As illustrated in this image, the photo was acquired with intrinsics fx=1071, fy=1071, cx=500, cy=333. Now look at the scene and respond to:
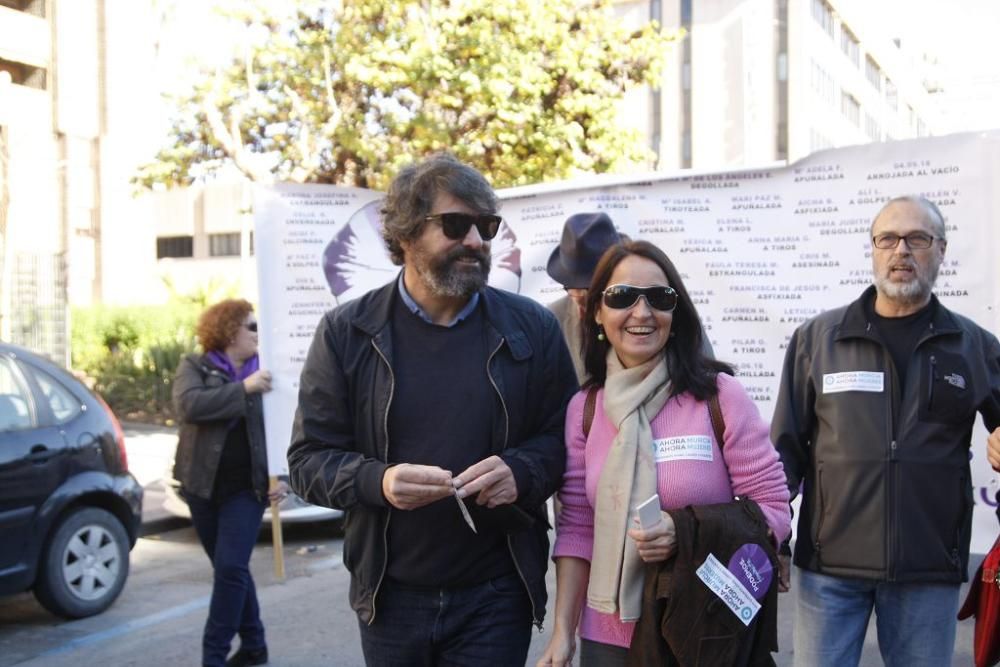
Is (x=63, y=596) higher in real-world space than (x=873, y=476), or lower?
lower

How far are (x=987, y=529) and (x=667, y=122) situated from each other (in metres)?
53.2

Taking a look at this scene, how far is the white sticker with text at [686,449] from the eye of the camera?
2689 mm

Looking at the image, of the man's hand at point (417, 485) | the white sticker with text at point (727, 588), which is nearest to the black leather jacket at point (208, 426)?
the man's hand at point (417, 485)

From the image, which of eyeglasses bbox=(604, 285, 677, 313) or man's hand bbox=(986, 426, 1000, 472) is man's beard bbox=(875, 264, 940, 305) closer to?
man's hand bbox=(986, 426, 1000, 472)

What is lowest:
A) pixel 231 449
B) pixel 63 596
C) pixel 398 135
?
pixel 63 596

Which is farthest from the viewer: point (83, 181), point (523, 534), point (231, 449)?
point (83, 181)

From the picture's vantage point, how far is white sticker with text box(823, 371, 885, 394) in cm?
330

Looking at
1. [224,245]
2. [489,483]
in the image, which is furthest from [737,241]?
[224,245]

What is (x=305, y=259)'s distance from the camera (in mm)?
5508

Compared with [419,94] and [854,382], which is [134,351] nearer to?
[419,94]

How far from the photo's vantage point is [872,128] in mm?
75062

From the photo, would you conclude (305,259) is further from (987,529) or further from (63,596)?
(987,529)

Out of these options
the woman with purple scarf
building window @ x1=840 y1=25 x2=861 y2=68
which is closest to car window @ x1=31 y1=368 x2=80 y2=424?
the woman with purple scarf

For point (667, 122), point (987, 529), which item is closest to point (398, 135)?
point (987, 529)
